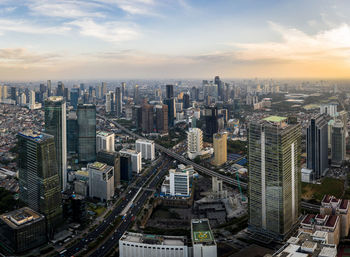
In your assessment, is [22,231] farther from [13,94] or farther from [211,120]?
[13,94]

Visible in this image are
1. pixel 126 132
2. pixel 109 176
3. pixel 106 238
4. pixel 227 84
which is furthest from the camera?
pixel 227 84

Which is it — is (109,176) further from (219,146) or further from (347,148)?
(347,148)

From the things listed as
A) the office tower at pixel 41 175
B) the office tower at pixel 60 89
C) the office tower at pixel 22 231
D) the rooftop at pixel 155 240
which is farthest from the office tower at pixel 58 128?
the office tower at pixel 60 89

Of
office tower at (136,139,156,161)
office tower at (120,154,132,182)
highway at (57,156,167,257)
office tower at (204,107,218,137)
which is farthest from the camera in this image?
office tower at (204,107,218,137)

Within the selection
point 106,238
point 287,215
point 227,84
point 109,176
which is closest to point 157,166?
point 109,176

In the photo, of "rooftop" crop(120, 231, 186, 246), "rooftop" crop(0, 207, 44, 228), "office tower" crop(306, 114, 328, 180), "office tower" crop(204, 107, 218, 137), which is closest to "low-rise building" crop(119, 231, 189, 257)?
"rooftop" crop(120, 231, 186, 246)

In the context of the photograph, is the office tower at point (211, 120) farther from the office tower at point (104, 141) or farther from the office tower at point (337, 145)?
the office tower at point (337, 145)

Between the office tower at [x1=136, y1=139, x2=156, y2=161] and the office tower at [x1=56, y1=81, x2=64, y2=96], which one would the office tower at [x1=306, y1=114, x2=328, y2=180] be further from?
the office tower at [x1=56, y1=81, x2=64, y2=96]
